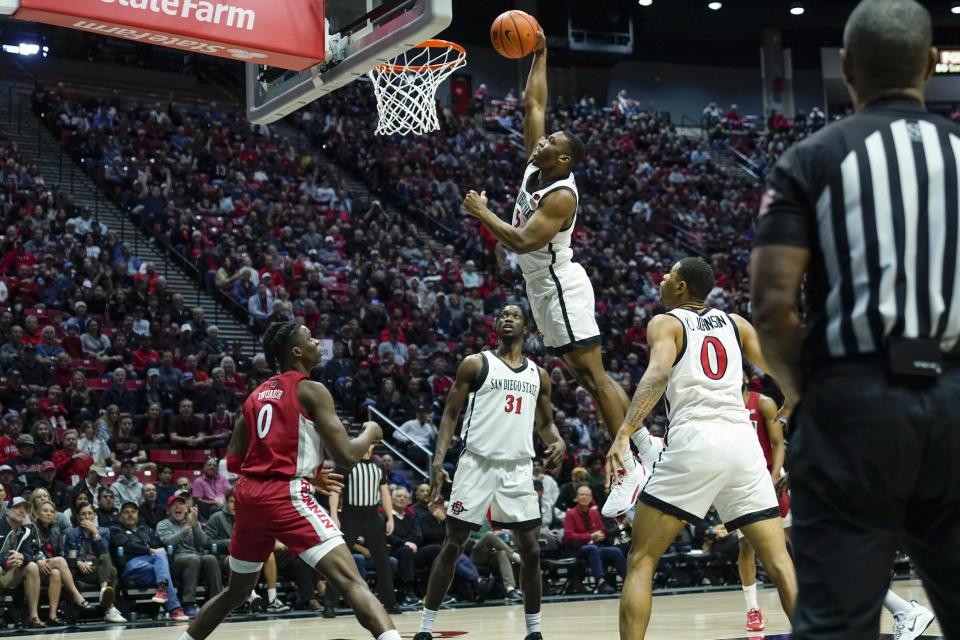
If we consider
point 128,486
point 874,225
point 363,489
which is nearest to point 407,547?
point 363,489

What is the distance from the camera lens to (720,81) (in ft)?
116

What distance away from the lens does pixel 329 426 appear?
225 inches

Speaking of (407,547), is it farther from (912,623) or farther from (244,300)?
(244,300)

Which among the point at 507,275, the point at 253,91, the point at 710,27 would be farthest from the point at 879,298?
the point at 710,27

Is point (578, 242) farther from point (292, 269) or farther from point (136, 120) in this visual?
point (136, 120)

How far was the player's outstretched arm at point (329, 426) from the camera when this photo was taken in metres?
5.68

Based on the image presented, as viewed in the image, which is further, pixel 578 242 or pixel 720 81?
pixel 720 81

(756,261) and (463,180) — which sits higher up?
(463,180)

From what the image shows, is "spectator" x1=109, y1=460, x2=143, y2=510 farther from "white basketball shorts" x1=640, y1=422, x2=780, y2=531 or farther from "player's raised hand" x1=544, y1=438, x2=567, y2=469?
"white basketball shorts" x1=640, y1=422, x2=780, y2=531

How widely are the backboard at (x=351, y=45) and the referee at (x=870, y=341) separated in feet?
14.8

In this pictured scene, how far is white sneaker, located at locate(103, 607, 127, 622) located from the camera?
34.4ft

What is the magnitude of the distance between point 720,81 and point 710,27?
191 centimetres

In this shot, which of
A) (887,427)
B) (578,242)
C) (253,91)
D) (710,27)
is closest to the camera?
(887,427)

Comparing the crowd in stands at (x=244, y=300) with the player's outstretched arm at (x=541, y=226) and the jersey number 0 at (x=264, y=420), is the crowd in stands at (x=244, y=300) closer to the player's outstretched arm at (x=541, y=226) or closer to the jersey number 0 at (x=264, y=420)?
the player's outstretched arm at (x=541, y=226)
